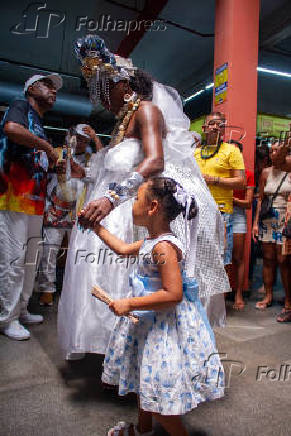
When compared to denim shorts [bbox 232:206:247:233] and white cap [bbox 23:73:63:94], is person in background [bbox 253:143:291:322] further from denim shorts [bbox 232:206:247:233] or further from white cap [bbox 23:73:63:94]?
white cap [bbox 23:73:63:94]

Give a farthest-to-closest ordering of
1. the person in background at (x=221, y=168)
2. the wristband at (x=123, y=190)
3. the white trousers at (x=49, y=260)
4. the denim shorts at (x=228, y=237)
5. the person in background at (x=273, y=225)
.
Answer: the person in background at (x=273, y=225) < the white trousers at (x=49, y=260) < the denim shorts at (x=228, y=237) < the person in background at (x=221, y=168) < the wristband at (x=123, y=190)

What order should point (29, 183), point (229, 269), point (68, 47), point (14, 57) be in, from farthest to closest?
point (14, 57)
point (68, 47)
point (229, 269)
point (29, 183)

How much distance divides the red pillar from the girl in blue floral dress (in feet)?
8.18

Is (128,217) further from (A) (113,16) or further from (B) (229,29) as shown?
(A) (113,16)

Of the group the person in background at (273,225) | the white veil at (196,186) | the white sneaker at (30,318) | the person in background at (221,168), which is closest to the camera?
the white veil at (196,186)

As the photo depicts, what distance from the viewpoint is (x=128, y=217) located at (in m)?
1.58

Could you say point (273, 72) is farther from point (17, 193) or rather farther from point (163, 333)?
point (163, 333)

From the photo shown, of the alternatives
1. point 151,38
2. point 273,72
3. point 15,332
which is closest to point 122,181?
point 15,332

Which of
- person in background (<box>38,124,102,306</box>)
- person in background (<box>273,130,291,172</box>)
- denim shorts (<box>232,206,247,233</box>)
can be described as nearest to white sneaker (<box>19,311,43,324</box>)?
person in background (<box>38,124,102,306</box>)

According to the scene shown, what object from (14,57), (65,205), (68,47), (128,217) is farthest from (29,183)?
(14,57)

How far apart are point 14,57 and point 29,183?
6.11 m

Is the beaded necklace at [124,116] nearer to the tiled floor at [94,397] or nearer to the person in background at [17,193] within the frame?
the person in background at [17,193]

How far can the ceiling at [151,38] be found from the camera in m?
5.03

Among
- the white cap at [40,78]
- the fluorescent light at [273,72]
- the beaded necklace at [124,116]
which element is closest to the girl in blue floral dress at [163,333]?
the beaded necklace at [124,116]
